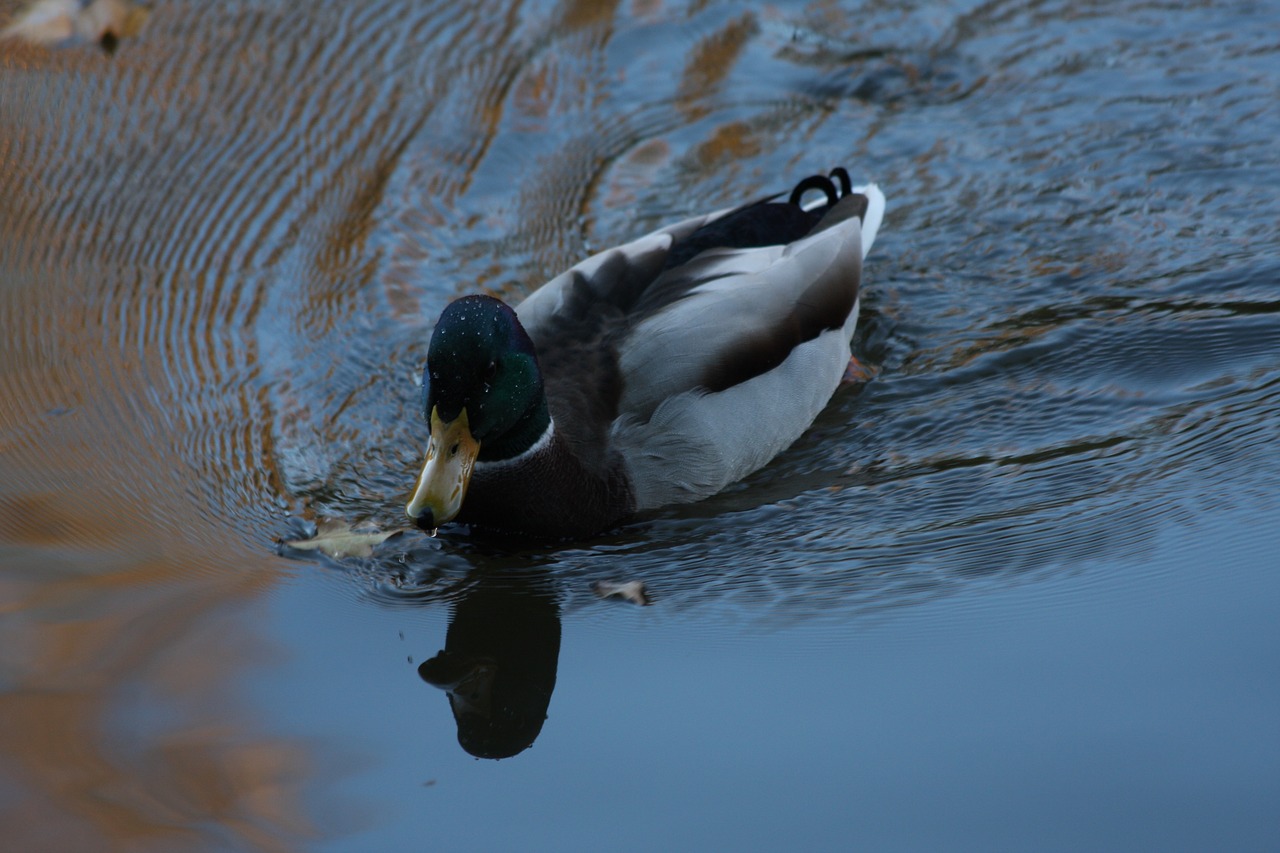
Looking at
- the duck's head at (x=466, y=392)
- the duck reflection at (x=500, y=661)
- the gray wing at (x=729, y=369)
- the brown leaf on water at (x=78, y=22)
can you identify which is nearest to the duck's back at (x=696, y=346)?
the gray wing at (x=729, y=369)

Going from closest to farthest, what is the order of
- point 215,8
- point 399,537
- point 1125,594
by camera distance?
point 1125,594 → point 399,537 → point 215,8

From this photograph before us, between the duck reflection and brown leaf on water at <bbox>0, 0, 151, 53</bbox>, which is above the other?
brown leaf on water at <bbox>0, 0, 151, 53</bbox>

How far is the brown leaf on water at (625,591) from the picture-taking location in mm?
3906

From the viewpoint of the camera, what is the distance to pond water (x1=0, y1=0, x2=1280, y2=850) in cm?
311

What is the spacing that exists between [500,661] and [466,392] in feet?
2.51

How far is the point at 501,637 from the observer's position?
3773 millimetres

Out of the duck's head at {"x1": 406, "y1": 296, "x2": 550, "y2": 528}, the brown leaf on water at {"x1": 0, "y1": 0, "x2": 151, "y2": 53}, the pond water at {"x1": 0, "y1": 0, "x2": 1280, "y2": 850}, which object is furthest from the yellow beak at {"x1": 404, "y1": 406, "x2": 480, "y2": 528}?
the brown leaf on water at {"x1": 0, "y1": 0, "x2": 151, "y2": 53}

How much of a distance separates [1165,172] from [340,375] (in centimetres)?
361

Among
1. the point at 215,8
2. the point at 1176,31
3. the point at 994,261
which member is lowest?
the point at 994,261

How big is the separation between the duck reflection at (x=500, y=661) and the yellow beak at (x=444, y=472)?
0.29 m

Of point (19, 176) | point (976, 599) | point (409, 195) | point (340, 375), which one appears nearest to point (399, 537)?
point (340, 375)

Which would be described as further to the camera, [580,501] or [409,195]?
[409,195]

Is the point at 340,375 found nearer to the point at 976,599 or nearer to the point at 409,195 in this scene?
the point at 409,195

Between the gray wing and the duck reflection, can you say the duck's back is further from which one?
the duck reflection
